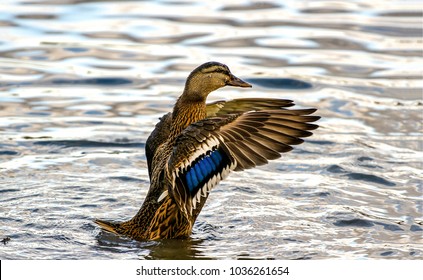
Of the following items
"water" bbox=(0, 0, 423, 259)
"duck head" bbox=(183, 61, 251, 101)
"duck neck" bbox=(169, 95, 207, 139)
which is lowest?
"water" bbox=(0, 0, 423, 259)

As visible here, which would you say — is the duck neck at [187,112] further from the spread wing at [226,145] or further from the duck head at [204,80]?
the spread wing at [226,145]

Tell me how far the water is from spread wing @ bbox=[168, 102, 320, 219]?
0.68m

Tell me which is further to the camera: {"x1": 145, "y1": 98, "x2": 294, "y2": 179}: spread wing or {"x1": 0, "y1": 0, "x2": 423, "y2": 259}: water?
{"x1": 145, "y1": 98, "x2": 294, "y2": 179}: spread wing

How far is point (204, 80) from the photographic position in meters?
9.09

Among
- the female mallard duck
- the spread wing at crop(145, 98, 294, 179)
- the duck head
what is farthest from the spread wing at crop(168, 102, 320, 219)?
the spread wing at crop(145, 98, 294, 179)

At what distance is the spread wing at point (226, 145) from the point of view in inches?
330

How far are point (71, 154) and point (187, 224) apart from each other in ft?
8.81

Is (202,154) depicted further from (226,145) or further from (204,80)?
(204,80)

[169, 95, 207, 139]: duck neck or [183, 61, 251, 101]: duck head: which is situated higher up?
[183, 61, 251, 101]: duck head

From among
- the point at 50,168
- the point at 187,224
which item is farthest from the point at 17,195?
the point at 187,224

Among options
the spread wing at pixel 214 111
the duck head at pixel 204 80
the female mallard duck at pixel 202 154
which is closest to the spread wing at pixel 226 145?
the female mallard duck at pixel 202 154

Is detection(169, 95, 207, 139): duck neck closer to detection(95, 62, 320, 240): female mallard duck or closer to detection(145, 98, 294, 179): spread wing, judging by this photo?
detection(95, 62, 320, 240): female mallard duck

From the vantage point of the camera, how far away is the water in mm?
9086

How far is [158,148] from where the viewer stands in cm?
946
